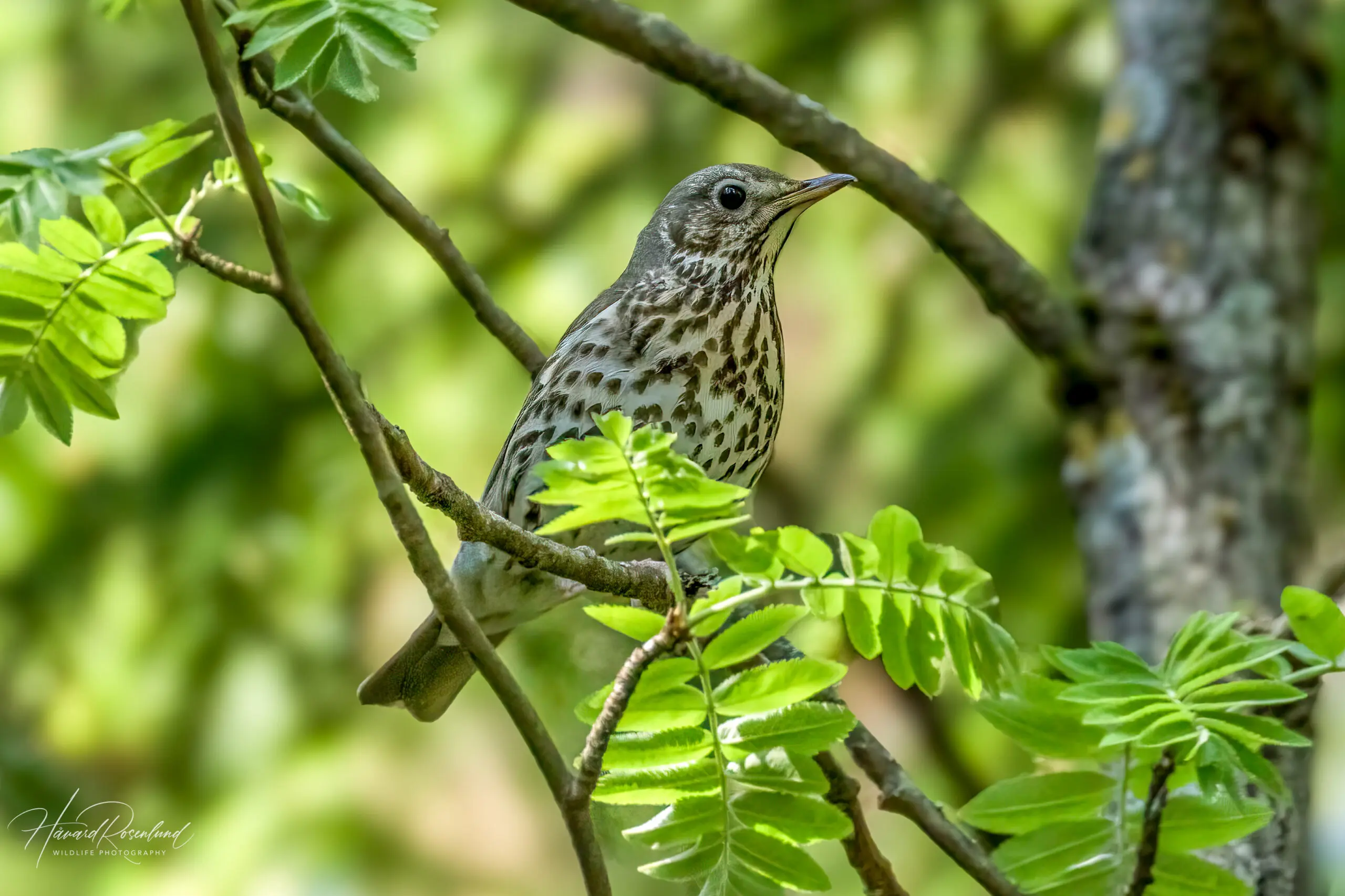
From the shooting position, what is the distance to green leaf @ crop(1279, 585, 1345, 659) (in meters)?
1.09

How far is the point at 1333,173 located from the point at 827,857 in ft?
7.11

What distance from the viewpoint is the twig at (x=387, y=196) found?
1.37 metres

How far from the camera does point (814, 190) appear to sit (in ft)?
6.64

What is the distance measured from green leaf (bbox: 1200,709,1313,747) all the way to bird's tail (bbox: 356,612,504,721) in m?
1.28

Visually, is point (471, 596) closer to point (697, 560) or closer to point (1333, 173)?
point (697, 560)

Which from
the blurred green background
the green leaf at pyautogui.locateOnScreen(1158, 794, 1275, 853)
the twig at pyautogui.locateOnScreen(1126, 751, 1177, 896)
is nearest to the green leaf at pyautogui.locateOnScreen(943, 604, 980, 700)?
the twig at pyautogui.locateOnScreen(1126, 751, 1177, 896)

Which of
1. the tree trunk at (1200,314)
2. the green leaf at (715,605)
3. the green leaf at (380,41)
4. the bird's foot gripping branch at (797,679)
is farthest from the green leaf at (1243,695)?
the tree trunk at (1200,314)

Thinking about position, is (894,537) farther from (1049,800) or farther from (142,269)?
(142,269)

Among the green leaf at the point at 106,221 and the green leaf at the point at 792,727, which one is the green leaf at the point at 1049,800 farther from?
the green leaf at the point at 106,221

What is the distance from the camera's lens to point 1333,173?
316cm

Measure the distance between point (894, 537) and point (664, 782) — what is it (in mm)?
305

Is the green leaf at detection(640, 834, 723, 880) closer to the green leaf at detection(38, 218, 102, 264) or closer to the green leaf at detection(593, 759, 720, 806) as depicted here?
the green leaf at detection(593, 759, 720, 806)

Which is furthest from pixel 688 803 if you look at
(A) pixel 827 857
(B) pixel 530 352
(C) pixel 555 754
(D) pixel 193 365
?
(D) pixel 193 365

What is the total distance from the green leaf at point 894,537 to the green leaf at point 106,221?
828 mm
